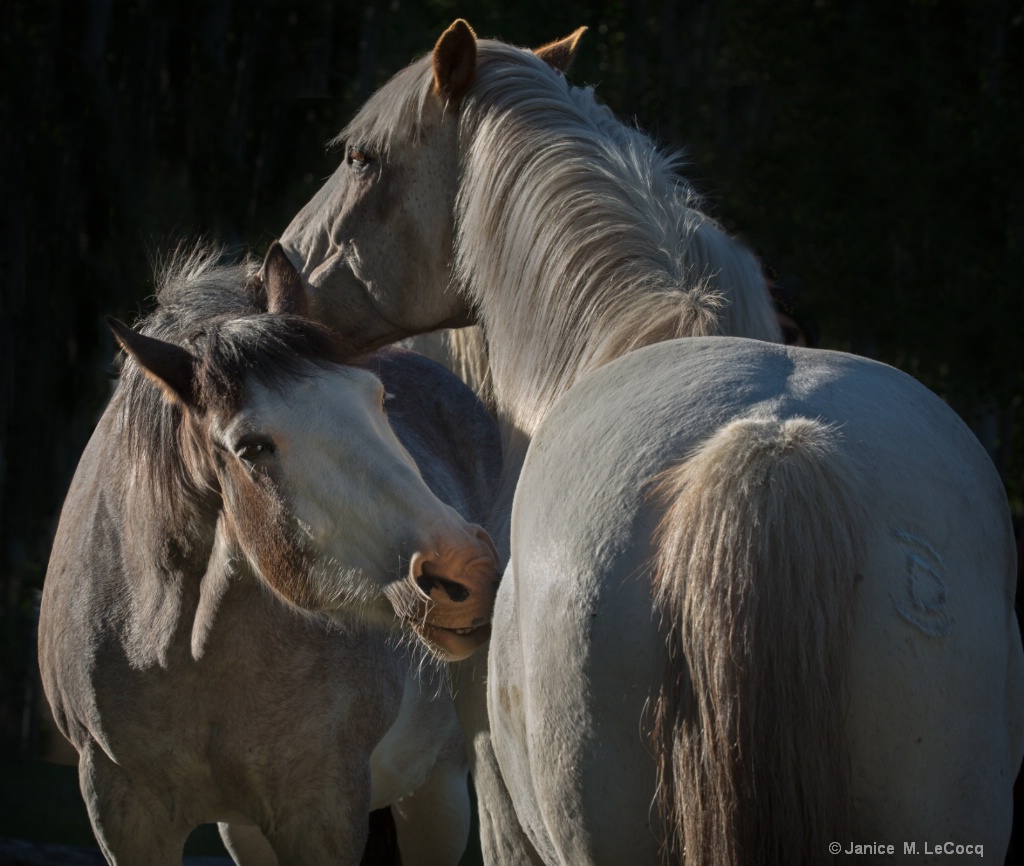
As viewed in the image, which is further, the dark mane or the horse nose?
the dark mane

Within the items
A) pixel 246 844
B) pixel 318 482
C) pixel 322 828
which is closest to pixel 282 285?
pixel 318 482

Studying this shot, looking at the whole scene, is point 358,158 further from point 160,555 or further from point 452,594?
point 452,594

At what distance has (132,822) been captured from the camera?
2.78 m

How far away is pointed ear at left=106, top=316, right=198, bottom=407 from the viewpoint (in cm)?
246

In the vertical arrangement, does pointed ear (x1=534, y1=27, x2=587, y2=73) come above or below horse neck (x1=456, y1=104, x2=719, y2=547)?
above

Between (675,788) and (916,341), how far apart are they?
10.8m

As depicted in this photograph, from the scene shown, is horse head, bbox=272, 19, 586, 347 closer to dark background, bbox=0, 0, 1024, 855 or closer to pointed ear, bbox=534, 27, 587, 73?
pointed ear, bbox=534, 27, 587, 73

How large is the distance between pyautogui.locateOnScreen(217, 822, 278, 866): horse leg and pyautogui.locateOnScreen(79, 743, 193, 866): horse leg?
72cm

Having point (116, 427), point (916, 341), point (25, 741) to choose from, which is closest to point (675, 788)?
point (116, 427)

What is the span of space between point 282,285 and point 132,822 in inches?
55.3

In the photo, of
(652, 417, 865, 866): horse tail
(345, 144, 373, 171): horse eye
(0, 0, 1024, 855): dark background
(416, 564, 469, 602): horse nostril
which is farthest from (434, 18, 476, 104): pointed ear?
(0, 0, 1024, 855): dark background

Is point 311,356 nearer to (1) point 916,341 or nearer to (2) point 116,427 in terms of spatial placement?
(2) point 116,427

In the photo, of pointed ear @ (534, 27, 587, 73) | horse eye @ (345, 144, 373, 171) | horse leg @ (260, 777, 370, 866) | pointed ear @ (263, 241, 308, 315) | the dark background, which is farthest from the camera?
the dark background

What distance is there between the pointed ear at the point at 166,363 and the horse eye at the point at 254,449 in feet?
0.69
